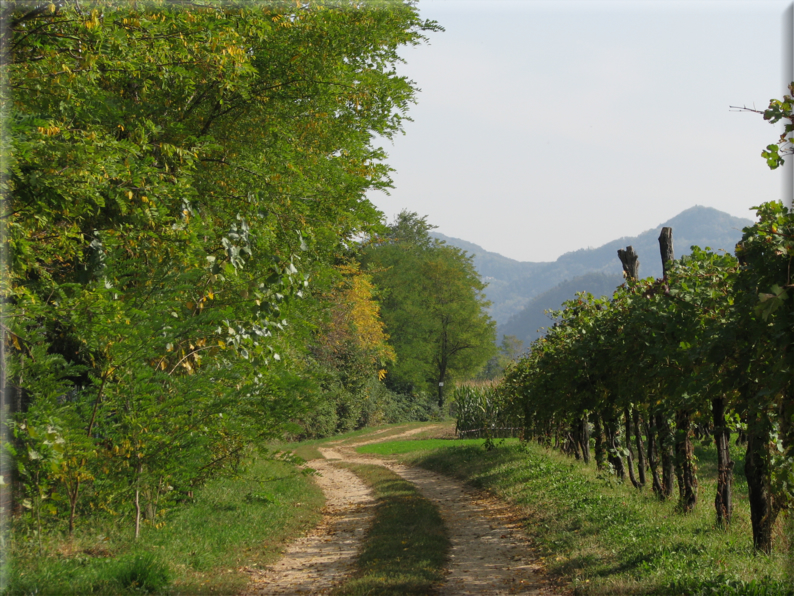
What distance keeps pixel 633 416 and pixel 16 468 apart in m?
11.4

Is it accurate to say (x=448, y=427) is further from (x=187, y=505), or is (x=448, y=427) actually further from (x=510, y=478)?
(x=187, y=505)

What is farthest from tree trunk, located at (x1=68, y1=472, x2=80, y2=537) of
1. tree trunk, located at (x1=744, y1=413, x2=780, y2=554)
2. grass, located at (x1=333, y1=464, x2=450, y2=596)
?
tree trunk, located at (x1=744, y1=413, x2=780, y2=554)

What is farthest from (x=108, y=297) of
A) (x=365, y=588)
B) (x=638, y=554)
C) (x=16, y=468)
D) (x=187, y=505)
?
(x=638, y=554)

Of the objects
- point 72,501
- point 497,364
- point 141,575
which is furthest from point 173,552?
point 497,364

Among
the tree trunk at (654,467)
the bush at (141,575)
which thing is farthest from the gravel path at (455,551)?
the tree trunk at (654,467)

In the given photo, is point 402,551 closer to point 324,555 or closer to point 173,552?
point 324,555

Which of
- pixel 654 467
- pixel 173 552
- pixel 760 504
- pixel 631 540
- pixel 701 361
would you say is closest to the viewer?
pixel 701 361

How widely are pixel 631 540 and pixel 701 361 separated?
2.98m

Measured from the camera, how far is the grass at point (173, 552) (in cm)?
566

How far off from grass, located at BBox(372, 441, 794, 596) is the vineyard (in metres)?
0.48

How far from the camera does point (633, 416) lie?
1283 centimetres

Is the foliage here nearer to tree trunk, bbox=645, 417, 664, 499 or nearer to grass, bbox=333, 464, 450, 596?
grass, bbox=333, 464, 450, 596

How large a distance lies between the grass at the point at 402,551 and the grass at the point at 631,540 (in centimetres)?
156

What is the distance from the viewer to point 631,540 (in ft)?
24.3
